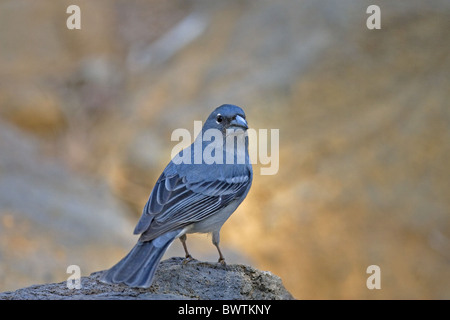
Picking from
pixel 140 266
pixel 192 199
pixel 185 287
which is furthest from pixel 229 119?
pixel 140 266

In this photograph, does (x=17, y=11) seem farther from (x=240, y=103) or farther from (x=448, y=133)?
(x=448, y=133)

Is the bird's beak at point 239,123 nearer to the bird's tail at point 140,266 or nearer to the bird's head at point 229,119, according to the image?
the bird's head at point 229,119

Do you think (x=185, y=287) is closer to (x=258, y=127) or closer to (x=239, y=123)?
(x=239, y=123)

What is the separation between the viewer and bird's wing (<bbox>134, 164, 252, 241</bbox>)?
5195 millimetres

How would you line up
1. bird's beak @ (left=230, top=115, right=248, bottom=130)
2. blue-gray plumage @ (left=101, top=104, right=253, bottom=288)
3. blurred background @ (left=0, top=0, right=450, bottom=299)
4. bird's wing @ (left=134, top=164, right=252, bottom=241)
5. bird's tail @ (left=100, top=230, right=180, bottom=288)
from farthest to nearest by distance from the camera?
blurred background @ (left=0, top=0, right=450, bottom=299) → bird's beak @ (left=230, top=115, right=248, bottom=130) → bird's wing @ (left=134, top=164, right=252, bottom=241) → blue-gray plumage @ (left=101, top=104, right=253, bottom=288) → bird's tail @ (left=100, top=230, right=180, bottom=288)

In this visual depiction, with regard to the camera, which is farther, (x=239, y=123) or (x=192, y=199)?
(x=239, y=123)

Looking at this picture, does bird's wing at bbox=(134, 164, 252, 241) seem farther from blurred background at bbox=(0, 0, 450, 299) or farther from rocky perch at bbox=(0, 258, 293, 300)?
blurred background at bbox=(0, 0, 450, 299)

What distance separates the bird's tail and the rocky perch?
0.22 meters

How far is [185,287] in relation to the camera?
5.37 meters

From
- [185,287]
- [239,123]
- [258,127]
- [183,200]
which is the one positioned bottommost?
[185,287]

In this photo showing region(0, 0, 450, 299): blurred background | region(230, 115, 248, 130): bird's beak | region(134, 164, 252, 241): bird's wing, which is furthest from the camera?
region(0, 0, 450, 299): blurred background

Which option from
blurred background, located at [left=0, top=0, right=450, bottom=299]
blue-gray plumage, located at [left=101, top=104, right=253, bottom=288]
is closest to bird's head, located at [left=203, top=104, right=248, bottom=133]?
blue-gray plumage, located at [left=101, top=104, right=253, bottom=288]

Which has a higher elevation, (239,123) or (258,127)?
(258,127)

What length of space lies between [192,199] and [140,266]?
37.1 inches
